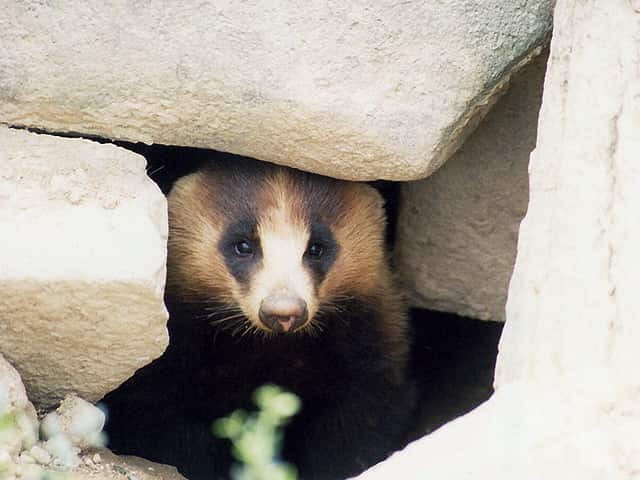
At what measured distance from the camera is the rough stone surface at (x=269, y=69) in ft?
10.5

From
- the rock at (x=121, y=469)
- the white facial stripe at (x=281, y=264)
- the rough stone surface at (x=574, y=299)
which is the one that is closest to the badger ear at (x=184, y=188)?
the white facial stripe at (x=281, y=264)

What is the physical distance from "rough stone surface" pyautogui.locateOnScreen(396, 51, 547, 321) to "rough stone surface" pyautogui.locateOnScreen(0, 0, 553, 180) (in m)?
0.60

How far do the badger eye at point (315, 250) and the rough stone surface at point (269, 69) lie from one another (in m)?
0.68

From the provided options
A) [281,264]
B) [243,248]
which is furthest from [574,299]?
[243,248]

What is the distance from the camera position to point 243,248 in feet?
13.3

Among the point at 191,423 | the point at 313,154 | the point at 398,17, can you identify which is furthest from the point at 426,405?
the point at 398,17

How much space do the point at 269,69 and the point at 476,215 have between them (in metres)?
1.41

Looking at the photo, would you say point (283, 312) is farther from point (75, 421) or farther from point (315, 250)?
point (75, 421)

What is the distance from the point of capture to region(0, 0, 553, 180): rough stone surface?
3.20m

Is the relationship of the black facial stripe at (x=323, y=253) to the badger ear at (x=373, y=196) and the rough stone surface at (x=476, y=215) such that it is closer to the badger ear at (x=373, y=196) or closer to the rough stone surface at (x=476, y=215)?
the badger ear at (x=373, y=196)

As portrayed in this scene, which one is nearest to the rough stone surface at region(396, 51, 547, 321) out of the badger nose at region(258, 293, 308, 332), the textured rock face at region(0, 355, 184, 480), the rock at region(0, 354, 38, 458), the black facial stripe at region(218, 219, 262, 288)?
the black facial stripe at region(218, 219, 262, 288)

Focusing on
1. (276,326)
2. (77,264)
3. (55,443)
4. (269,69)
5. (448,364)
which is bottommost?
(55,443)

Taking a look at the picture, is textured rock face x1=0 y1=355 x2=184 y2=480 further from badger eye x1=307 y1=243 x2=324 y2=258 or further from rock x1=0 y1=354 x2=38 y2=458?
badger eye x1=307 y1=243 x2=324 y2=258

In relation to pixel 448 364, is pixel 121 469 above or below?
below
